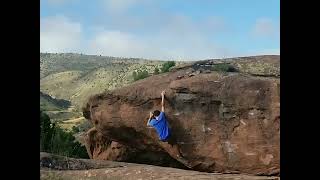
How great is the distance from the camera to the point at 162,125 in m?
8.74

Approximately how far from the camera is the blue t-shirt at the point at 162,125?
28.6ft

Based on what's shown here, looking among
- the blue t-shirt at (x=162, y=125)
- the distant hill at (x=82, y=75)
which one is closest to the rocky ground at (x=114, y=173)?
the blue t-shirt at (x=162, y=125)

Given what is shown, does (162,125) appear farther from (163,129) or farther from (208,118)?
(208,118)

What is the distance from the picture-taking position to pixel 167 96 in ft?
29.2

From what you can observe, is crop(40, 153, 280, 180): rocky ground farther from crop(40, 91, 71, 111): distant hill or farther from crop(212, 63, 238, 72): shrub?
crop(40, 91, 71, 111): distant hill

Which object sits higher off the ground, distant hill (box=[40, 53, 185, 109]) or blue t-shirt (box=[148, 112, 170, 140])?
distant hill (box=[40, 53, 185, 109])

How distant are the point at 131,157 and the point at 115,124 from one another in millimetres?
777

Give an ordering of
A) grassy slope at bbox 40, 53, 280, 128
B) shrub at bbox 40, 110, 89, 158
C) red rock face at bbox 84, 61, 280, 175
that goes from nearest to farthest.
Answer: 1. red rock face at bbox 84, 61, 280, 175
2. shrub at bbox 40, 110, 89, 158
3. grassy slope at bbox 40, 53, 280, 128

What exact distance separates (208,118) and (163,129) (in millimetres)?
821

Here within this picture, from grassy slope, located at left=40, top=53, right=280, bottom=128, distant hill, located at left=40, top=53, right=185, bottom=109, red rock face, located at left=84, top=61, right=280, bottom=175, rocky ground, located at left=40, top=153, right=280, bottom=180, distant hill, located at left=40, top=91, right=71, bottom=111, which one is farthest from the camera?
distant hill, located at left=40, top=53, right=185, bottom=109

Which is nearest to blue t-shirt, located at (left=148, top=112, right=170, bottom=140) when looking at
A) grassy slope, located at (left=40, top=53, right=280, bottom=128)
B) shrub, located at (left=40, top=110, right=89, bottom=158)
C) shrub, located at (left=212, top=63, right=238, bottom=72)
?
shrub, located at (left=212, top=63, right=238, bottom=72)

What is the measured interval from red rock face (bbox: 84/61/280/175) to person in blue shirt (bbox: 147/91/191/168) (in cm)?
8

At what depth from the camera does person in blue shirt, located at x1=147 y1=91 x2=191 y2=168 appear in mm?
8742
